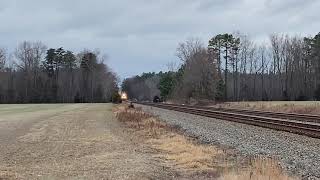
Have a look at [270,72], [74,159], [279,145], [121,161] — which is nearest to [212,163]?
[121,161]

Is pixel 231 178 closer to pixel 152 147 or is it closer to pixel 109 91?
pixel 152 147

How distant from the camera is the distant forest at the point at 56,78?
15475cm

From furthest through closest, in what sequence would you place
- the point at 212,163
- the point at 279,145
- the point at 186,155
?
the point at 279,145, the point at 186,155, the point at 212,163

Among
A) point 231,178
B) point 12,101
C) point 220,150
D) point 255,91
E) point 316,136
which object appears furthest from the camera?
point 12,101

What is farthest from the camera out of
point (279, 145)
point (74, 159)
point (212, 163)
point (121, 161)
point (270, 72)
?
point (270, 72)

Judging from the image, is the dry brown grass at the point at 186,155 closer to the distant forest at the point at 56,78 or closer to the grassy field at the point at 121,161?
the grassy field at the point at 121,161

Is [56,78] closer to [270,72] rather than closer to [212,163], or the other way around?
[270,72]

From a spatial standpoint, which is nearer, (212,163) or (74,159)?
(212,163)

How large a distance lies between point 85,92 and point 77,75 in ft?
26.3

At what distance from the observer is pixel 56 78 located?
16838cm

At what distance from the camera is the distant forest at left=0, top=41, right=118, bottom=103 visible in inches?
6093

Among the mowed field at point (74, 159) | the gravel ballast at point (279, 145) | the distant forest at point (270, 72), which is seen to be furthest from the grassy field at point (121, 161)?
the distant forest at point (270, 72)

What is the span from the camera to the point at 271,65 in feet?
450

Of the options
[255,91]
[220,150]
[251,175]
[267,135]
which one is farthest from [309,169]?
[255,91]
